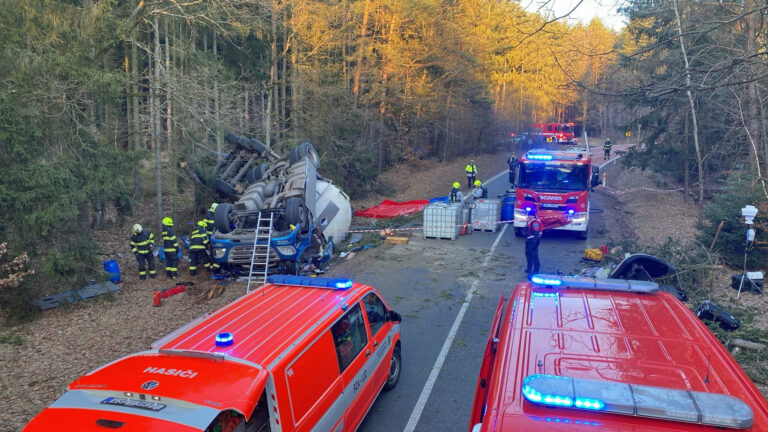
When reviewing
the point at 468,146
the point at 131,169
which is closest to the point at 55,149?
the point at 131,169

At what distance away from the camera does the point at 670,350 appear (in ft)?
10.7

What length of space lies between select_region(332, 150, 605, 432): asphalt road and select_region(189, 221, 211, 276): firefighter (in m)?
3.42

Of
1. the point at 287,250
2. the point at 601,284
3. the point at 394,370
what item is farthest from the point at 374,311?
the point at 287,250

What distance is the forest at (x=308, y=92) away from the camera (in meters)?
9.82

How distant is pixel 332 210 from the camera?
50.9 feet

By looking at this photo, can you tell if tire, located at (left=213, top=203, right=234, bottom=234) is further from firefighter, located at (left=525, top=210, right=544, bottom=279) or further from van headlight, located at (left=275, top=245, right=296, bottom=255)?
firefighter, located at (left=525, top=210, right=544, bottom=279)

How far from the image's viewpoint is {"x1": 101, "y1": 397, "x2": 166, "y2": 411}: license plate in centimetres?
335

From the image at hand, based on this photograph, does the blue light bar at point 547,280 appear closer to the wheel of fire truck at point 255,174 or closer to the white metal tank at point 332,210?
the white metal tank at point 332,210

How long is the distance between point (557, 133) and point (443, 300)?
49638mm

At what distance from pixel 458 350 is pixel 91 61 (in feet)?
35.0

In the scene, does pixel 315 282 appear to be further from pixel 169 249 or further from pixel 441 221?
pixel 441 221

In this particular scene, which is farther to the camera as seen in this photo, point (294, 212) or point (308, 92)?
point (308, 92)

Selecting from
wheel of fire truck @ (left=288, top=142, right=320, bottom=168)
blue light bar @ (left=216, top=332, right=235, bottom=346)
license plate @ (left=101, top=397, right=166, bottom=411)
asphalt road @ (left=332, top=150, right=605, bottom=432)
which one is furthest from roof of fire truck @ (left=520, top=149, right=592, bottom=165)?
license plate @ (left=101, top=397, right=166, bottom=411)

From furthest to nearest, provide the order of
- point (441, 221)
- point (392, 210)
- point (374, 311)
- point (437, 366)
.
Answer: point (392, 210), point (441, 221), point (437, 366), point (374, 311)
